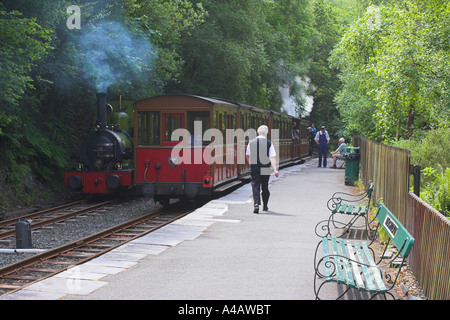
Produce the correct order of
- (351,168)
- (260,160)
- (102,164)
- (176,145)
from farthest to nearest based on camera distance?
(351,168) < (102,164) < (176,145) < (260,160)

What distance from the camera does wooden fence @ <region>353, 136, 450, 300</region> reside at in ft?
18.5

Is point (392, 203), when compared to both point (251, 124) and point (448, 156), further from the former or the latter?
point (251, 124)

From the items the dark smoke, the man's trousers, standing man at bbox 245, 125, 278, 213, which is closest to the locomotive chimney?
the dark smoke

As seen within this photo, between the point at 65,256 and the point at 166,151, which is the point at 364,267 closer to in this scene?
the point at 65,256

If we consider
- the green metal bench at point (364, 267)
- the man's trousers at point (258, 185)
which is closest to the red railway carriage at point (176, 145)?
the man's trousers at point (258, 185)

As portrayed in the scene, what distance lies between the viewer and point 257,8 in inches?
1325

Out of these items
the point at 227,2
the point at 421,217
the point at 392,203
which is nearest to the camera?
the point at 421,217

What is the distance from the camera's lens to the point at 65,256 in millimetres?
9828

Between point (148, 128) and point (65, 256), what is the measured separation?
5686mm

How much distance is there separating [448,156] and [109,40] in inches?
408

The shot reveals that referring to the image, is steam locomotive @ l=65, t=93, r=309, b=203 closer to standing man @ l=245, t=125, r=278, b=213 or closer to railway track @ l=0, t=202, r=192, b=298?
railway track @ l=0, t=202, r=192, b=298

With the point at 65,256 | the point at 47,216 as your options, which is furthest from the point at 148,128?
the point at 65,256

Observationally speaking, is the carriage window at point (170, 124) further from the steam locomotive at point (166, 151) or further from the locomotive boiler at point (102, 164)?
the locomotive boiler at point (102, 164)

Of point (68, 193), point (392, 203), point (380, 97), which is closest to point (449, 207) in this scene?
point (392, 203)
